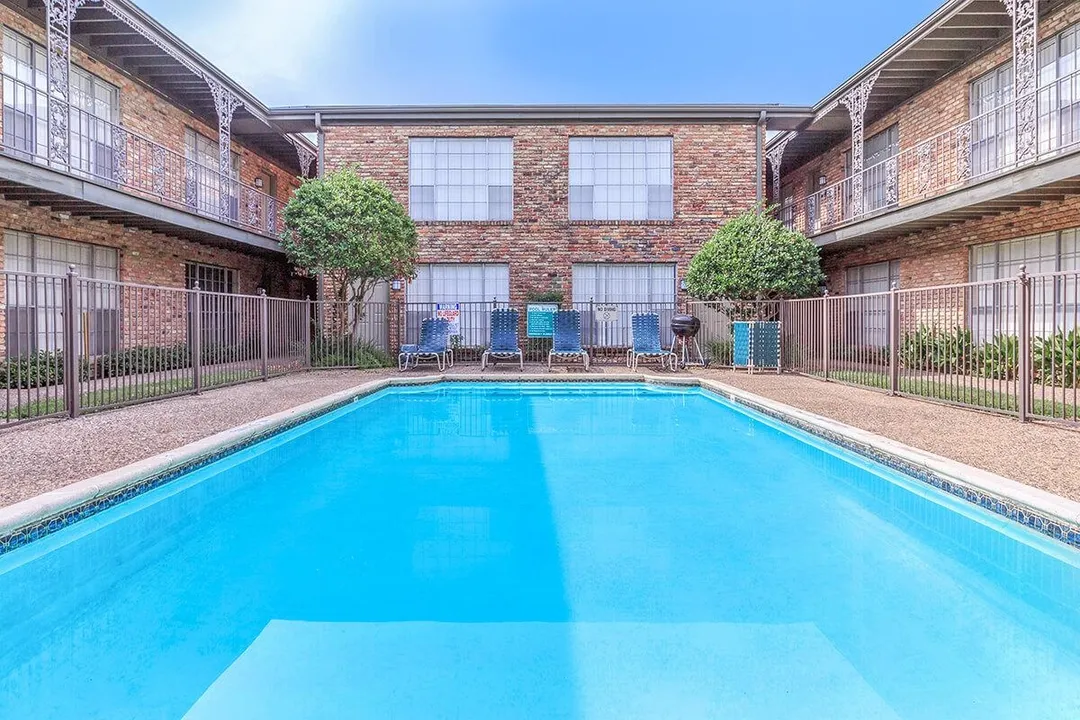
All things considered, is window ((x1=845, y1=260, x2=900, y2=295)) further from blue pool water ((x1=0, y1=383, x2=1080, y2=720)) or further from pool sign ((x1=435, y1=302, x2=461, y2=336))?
blue pool water ((x1=0, y1=383, x2=1080, y2=720))

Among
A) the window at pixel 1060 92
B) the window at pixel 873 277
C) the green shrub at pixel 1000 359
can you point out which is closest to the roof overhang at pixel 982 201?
the window at pixel 873 277

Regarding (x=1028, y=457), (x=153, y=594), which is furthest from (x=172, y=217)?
(x=1028, y=457)

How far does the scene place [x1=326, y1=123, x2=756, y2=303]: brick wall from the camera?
1520cm

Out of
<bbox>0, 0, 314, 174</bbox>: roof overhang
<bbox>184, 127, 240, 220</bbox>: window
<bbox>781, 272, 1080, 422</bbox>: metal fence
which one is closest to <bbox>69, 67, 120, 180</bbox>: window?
<bbox>0, 0, 314, 174</bbox>: roof overhang

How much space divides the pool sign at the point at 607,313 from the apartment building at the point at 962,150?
515 cm

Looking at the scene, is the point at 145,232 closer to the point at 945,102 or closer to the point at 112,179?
the point at 112,179

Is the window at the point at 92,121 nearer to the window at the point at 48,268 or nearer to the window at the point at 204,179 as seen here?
the window at the point at 48,268

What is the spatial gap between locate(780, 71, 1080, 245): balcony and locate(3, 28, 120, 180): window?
44.9 ft

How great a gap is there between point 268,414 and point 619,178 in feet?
37.8

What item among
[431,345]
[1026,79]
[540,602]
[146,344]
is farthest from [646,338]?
[540,602]

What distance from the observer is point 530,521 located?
379 cm

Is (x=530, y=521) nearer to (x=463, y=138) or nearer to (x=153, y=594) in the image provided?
(x=153, y=594)

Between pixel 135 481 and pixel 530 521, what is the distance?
2.51 meters

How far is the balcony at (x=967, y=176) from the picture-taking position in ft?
28.4
